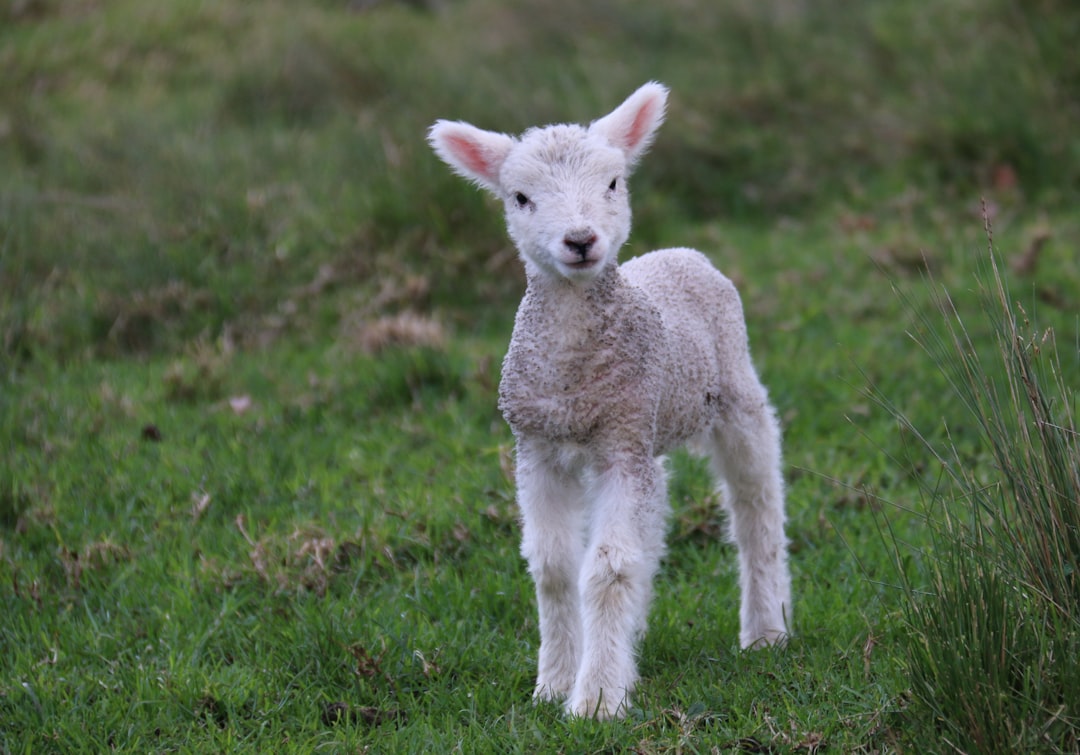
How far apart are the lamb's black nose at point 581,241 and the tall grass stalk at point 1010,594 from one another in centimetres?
101

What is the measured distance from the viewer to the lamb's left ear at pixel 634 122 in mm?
4242

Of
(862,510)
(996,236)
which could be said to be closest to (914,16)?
(996,236)

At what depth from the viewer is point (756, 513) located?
4.74 meters

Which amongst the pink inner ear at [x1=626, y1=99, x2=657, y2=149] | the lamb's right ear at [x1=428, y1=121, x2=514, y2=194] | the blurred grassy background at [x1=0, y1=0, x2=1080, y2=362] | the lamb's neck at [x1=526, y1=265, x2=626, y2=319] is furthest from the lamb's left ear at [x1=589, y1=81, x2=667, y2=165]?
the blurred grassy background at [x1=0, y1=0, x2=1080, y2=362]

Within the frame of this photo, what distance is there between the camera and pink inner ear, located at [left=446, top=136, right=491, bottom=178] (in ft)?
14.0

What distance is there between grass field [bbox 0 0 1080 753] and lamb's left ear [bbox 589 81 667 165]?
1.13 meters

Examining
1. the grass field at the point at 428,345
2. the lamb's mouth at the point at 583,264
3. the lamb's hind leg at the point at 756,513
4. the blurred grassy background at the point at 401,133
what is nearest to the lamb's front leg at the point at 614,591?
the grass field at the point at 428,345

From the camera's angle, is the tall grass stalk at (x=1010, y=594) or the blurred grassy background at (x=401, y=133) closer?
the tall grass stalk at (x=1010, y=594)

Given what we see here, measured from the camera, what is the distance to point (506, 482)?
577 centimetres

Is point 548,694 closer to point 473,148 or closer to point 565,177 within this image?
point 565,177

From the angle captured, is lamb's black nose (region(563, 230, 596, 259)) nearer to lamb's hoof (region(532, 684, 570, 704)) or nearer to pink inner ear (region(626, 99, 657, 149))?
pink inner ear (region(626, 99, 657, 149))

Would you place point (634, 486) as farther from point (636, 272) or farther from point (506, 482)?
point (506, 482)

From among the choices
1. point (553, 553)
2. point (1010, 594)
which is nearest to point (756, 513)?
point (553, 553)

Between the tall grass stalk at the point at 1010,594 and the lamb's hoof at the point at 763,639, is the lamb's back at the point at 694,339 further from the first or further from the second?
the tall grass stalk at the point at 1010,594
